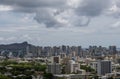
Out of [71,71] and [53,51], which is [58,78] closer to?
[71,71]

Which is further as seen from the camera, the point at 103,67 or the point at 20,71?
the point at 103,67

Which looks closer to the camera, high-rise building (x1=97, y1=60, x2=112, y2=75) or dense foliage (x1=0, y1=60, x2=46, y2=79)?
dense foliage (x1=0, y1=60, x2=46, y2=79)

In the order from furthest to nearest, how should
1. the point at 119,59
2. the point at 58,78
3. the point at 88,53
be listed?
the point at 88,53 → the point at 119,59 → the point at 58,78

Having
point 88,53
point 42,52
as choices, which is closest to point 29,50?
point 42,52

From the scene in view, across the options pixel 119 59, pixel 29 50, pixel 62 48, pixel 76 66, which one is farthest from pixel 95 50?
pixel 76 66

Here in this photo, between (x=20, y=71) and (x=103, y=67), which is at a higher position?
(x=103, y=67)

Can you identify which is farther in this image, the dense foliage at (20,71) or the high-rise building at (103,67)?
the high-rise building at (103,67)

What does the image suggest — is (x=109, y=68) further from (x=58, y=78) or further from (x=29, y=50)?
(x=29, y=50)

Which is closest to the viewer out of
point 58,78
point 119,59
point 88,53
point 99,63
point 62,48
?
point 58,78

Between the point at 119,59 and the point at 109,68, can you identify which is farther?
the point at 119,59
